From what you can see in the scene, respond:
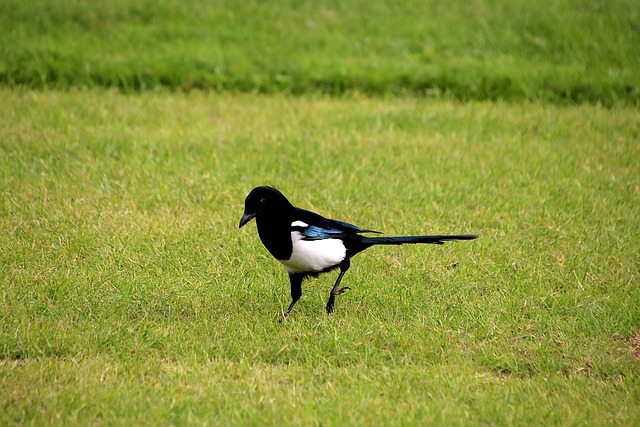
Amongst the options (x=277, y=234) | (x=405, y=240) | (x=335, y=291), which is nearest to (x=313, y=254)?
(x=277, y=234)

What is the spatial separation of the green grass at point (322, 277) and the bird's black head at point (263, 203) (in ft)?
2.09

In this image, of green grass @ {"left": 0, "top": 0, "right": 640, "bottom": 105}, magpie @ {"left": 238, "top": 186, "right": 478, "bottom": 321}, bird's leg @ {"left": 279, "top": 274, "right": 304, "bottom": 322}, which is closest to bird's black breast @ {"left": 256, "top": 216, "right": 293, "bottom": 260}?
magpie @ {"left": 238, "top": 186, "right": 478, "bottom": 321}

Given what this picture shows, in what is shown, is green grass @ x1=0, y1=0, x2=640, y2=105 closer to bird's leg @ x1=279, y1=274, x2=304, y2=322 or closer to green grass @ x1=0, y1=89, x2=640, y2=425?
green grass @ x1=0, y1=89, x2=640, y2=425

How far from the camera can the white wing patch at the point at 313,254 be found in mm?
4359

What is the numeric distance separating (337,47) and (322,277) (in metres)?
5.27

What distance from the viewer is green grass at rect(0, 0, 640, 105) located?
9.17 metres

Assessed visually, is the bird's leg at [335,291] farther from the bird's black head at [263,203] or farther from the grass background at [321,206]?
the bird's black head at [263,203]

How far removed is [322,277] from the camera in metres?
5.32

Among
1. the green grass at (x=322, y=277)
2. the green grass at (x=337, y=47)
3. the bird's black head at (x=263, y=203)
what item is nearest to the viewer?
the green grass at (x=322, y=277)

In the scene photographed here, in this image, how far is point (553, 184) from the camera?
Result: 6.77 meters

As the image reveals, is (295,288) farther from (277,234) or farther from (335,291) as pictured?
(277,234)

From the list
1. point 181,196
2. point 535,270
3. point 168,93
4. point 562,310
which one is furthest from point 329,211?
point 168,93

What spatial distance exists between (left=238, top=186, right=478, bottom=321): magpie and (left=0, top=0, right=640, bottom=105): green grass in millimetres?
4973

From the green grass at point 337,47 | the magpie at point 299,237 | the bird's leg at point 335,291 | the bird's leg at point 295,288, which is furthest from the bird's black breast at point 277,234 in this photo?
the green grass at point 337,47
